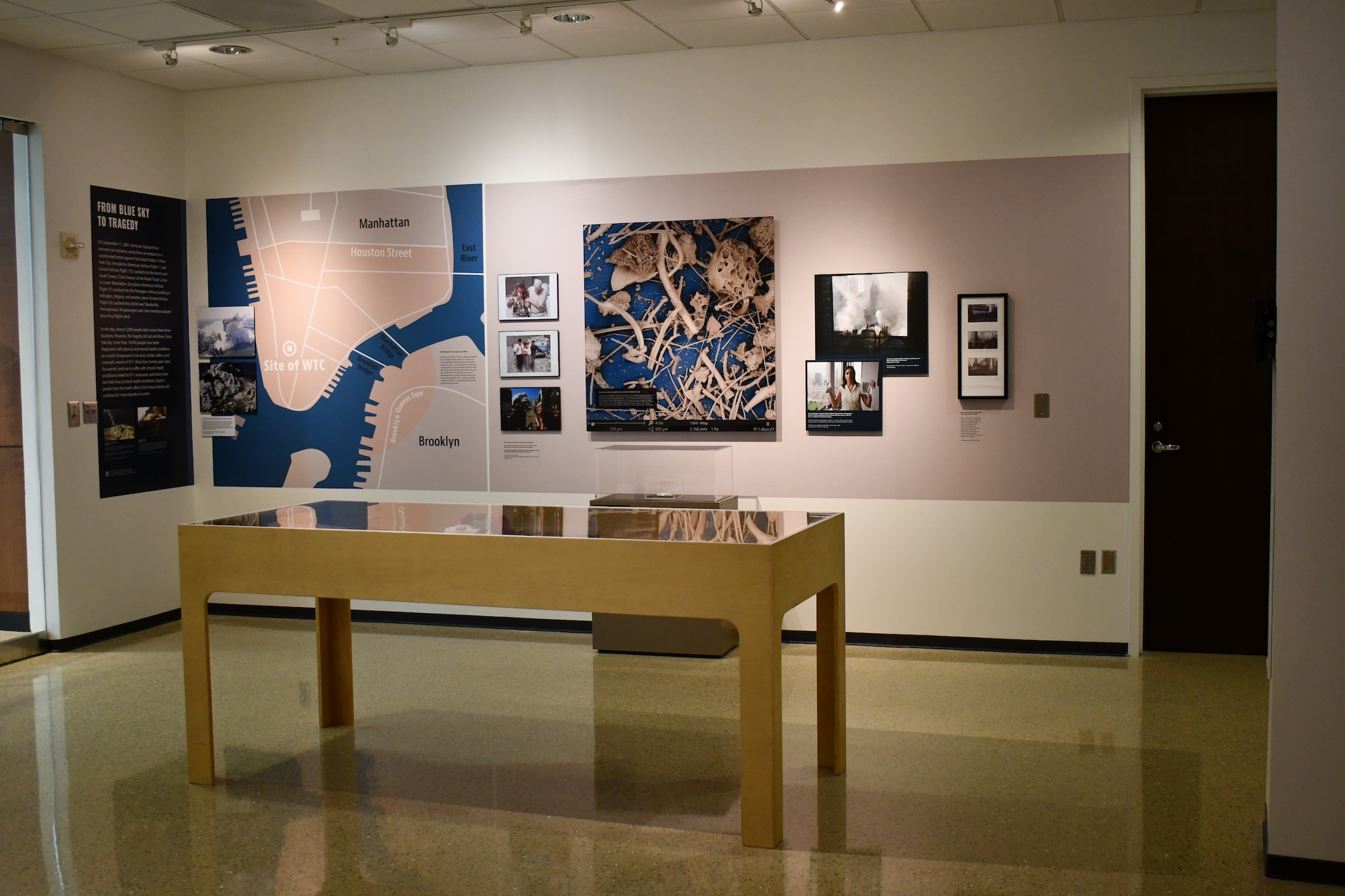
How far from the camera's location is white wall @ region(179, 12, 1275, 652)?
5293 mm

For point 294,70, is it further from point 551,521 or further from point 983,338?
point 983,338

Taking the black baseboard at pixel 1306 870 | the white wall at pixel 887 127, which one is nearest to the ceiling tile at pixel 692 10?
the white wall at pixel 887 127

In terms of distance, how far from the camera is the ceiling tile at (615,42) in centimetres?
545

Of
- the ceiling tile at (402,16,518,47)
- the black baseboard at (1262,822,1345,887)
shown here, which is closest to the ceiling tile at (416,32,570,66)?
the ceiling tile at (402,16,518,47)

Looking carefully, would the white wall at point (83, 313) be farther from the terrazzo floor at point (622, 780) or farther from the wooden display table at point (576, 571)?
the wooden display table at point (576, 571)

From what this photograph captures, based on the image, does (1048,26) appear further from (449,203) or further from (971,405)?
(449,203)

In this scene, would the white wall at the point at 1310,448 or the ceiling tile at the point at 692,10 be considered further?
the ceiling tile at the point at 692,10

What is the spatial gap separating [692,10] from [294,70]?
236 centimetres

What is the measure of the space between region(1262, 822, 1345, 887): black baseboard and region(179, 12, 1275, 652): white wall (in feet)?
8.11

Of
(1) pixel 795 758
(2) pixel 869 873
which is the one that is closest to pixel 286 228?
(1) pixel 795 758

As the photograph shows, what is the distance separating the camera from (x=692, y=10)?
5.10m

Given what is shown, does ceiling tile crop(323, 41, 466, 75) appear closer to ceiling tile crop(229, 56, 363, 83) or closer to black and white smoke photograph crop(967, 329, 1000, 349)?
ceiling tile crop(229, 56, 363, 83)

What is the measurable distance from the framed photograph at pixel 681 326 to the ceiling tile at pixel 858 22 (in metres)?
0.92

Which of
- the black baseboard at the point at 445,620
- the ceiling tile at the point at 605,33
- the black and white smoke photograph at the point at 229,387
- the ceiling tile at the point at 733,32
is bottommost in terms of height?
the black baseboard at the point at 445,620
